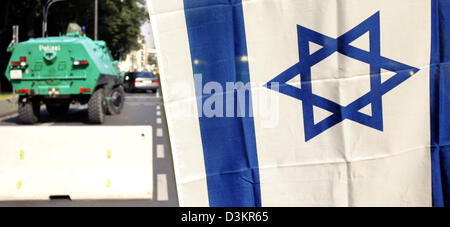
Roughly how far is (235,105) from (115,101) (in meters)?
12.2

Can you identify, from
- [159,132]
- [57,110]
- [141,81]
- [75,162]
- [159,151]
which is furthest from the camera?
[141,81]

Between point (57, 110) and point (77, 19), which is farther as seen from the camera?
point (77, 19)

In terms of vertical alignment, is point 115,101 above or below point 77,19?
below

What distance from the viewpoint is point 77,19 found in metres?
37.4

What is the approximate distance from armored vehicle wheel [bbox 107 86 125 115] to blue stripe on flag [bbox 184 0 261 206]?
11.2 m

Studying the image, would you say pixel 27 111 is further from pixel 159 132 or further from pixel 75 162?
pixel 75 162

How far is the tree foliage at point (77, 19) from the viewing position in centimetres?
2747

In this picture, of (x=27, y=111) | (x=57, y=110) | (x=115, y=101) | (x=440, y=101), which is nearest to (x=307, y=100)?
(x=440, y=101)

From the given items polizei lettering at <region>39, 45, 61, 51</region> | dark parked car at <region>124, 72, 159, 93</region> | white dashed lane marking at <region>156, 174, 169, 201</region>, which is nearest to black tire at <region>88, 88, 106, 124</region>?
polizei lettering at <region>39, 45, 61, 51</region>

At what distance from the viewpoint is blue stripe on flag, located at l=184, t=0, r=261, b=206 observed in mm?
2408

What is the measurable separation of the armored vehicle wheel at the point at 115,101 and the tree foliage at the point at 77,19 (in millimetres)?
14384

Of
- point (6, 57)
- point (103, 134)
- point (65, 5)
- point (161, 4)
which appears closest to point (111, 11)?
point (65, 5)
